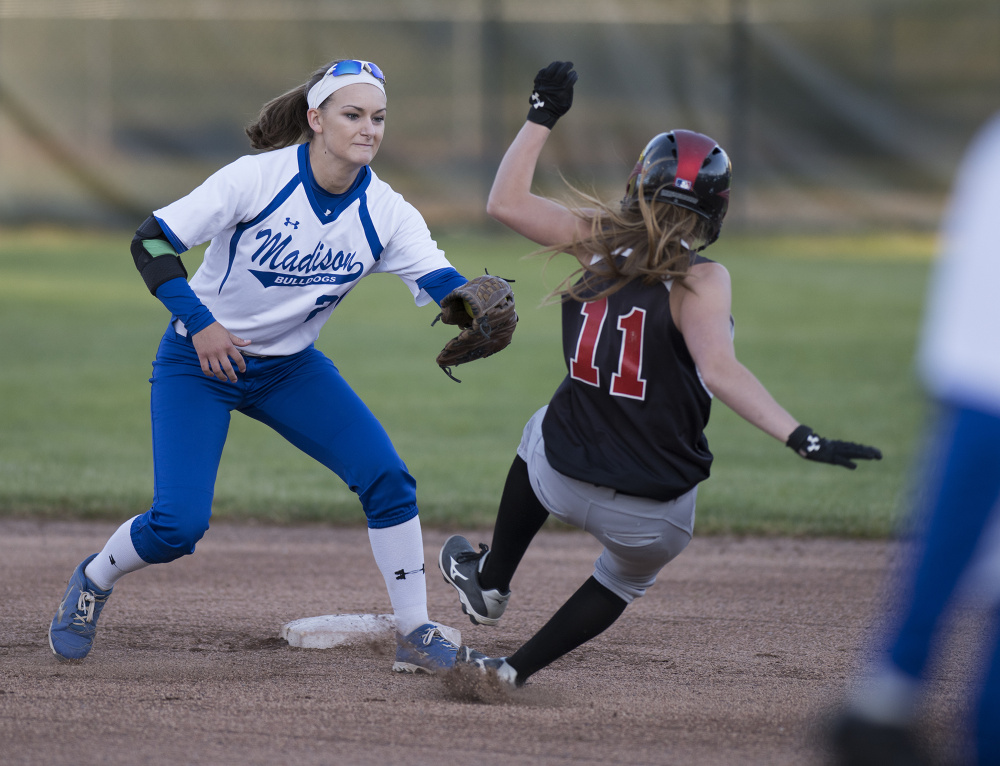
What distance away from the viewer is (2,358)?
31.4ft

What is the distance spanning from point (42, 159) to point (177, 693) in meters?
15.2

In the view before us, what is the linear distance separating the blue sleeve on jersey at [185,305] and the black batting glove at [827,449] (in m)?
1.72

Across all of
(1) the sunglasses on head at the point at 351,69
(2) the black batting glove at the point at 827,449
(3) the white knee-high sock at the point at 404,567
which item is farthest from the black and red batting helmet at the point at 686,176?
(3) the white knee-high sock at the point at 404,567

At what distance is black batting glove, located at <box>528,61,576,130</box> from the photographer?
9.80ft

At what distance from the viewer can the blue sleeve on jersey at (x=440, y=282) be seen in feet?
11.2

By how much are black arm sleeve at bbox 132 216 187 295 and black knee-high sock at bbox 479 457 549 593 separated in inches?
44.0

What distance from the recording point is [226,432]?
3369mm

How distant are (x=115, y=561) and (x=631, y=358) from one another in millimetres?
1727

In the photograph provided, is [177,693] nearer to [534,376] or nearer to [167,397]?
[167,397]

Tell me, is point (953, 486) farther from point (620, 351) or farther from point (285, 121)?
point (285, 121)

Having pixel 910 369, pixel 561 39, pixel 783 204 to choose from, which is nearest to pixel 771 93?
pixel 783 204

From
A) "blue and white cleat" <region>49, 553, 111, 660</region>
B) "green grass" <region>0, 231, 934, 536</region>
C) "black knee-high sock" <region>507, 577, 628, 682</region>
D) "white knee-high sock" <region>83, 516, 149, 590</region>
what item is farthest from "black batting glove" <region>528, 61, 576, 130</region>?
"blue and white cleat" <region>49, 553, 111, 660</region>

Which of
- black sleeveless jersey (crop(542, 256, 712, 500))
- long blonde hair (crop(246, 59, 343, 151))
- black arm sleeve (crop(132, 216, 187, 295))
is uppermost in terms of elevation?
long blonde hair (crop(246, 59, 343, 151))

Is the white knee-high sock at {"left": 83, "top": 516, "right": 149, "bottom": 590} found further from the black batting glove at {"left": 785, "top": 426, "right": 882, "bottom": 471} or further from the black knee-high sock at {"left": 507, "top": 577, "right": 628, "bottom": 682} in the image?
the black batting glove at {"left": 785, "top": 426, "right": 882, "bottom": 471}
